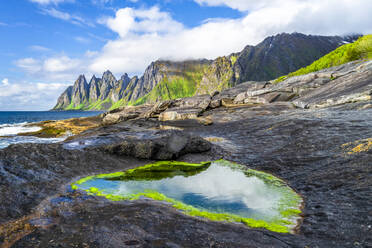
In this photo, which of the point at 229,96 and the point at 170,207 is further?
the point at 229,96

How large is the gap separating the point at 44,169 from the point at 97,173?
2.74 meters

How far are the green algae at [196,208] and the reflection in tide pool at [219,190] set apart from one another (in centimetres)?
11

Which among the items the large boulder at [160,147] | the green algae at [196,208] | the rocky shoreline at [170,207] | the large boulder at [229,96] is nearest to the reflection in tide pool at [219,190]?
the green algae at [196,208]

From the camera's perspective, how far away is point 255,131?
974 inches

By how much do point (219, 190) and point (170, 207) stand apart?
131 inches

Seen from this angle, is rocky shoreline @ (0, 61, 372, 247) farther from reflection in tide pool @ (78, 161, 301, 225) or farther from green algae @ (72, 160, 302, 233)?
reflection in tide pool @ (78, 161, 301, 225)

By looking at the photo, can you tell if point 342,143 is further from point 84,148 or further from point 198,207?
point 84,148

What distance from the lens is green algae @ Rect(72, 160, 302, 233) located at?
727 cm

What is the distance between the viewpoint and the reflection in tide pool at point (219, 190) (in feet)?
27.4

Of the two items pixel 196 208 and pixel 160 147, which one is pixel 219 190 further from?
pixel 160 147

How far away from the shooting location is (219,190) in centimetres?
1042

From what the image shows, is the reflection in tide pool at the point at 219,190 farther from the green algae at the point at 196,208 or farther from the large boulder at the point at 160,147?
the large boulder at the point at 160,147

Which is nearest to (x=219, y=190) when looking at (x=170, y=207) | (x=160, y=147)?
(x=170, y=207)

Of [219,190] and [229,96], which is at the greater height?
[229,96]
